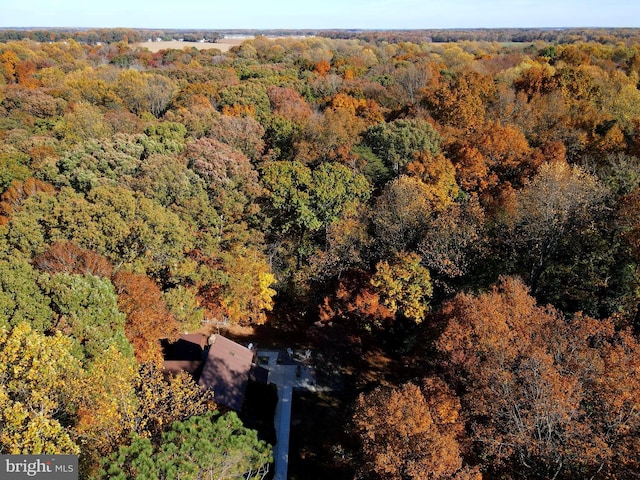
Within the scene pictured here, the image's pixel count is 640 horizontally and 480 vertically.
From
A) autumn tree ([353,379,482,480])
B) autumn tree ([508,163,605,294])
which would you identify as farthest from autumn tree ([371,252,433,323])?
autumn tree ([353,379,482,480])

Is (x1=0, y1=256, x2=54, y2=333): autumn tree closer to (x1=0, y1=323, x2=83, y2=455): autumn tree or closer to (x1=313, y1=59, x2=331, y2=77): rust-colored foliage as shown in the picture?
(x1=0, y1=323, x2=83, y2=455): autumn tree

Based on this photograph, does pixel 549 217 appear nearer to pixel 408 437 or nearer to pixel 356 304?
pixel 356 304

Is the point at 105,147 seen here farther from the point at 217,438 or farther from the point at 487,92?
the point at 487,92

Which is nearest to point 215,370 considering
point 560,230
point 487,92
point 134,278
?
point 134,278

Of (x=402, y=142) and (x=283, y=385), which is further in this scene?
(x=402, y=142)

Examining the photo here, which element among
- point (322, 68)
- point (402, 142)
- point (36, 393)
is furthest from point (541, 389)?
point (322, 68)
